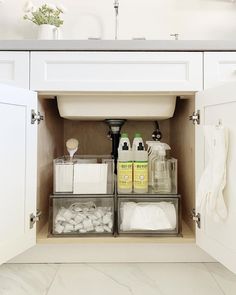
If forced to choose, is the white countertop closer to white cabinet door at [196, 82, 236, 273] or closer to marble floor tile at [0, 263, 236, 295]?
white cabinet door at [196, 82, 236, 273]

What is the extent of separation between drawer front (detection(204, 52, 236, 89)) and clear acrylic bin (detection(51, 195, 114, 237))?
2.16 feet

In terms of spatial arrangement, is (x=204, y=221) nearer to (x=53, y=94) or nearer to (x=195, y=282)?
(x=195, y=282)

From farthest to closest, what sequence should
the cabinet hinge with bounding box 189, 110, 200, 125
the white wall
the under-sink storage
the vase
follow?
the white wall → the vase → the under-sink storage → the cabinet hinge with bounding box 189, 110, 200, 125

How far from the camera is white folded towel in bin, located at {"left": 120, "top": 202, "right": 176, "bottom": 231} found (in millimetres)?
1233

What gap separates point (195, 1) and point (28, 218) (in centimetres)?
152

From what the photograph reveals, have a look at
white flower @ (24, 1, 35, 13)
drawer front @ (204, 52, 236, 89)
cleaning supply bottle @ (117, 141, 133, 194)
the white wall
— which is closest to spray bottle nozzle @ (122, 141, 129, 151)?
cleaning supply bottle @ (117, 141, 133, 194)

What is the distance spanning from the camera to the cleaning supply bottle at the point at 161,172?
52.5 inches

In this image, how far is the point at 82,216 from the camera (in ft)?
4.25

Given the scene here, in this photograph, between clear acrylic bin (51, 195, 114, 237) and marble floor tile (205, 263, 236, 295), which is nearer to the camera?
marble floor tile (205, 263, 236, 295)

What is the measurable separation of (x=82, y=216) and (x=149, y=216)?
29 centimetres

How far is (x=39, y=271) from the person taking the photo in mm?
1205

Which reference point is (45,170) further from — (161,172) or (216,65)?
(216,65)

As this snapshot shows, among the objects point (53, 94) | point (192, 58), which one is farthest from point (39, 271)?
point (192, 58)

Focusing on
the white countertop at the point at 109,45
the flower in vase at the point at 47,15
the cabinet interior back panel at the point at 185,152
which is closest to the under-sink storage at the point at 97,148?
the cabinet interior back panel at the point at 185,152
